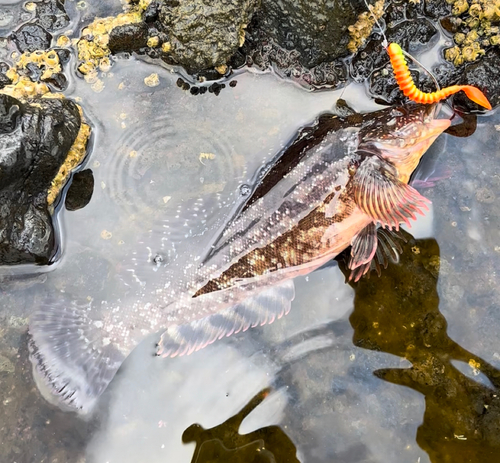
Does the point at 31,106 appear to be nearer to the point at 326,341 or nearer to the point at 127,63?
the point at 127,63

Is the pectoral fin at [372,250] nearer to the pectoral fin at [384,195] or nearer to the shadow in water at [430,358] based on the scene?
the shadow in water at [430,358]

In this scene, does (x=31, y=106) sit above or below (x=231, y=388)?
above

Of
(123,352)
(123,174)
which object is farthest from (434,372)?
(123,174)

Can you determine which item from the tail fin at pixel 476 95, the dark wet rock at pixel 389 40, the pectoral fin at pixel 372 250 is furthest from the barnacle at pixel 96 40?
the tail fin at pixel 476 95

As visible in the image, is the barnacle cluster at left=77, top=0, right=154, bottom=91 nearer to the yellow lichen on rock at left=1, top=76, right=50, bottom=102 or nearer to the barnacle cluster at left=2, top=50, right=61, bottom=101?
the barnacle cluster at left=2, top=50, right=61, bottom=101

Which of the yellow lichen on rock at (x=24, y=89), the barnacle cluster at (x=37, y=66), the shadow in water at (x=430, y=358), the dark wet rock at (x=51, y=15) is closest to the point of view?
the shadow in water at (x=430, y=358)

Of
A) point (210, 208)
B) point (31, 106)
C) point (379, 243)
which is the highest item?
point (31, 106)

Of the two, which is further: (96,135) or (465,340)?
(96,135)
